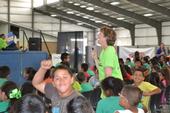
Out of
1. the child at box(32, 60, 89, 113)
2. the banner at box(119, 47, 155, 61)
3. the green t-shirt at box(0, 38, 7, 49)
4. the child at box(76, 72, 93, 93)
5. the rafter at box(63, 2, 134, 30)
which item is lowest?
the child at box(76, 72, 93, 93)

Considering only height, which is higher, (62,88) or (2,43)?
(2,43)

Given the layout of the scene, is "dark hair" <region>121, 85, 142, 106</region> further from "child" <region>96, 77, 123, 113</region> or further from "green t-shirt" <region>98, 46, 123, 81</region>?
"green t-shirt" <region>98, 46, 123, 81</region>

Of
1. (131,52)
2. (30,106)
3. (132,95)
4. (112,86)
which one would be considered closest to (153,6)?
(131,52)

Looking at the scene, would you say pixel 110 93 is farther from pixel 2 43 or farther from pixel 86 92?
pixel 2 43

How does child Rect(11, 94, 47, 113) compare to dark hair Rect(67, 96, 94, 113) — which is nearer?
child Rect(11, 94, 47, 113)

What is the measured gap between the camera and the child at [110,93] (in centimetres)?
337

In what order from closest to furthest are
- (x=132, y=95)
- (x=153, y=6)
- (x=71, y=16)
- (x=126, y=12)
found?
(x=132, y=95) → (x=153, y=6) → (x=126, y=12) → (x=71, y=16)

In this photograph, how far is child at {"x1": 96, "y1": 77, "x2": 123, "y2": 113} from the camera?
3.37m

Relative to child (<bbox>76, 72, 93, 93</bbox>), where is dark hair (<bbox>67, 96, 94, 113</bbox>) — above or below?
above

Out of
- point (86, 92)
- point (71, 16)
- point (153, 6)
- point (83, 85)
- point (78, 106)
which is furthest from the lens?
point (71, 16)

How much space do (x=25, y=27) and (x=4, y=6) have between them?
6.29 feet

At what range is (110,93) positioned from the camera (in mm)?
3562

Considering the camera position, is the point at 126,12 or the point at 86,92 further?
the point at 126,12

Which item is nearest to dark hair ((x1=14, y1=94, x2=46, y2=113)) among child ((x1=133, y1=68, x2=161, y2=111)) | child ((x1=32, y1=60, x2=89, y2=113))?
child ((x1=32, y1=60, x2=89, y2=113))
